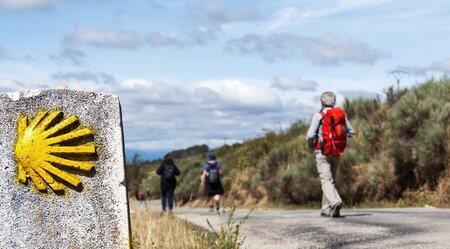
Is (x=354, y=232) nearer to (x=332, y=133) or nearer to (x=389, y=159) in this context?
(x=332, y=133)

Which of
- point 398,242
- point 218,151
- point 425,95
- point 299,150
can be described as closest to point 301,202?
point 299,150

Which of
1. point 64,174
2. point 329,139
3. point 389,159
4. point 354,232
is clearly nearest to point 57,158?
point 64,174

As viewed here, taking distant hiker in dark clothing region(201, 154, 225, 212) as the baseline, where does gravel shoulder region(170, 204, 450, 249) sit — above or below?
below

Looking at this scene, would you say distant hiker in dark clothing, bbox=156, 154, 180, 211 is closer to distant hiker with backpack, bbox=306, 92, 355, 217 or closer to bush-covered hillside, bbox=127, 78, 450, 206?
bush-covered hillside, bbox=127, 78, 450, 206

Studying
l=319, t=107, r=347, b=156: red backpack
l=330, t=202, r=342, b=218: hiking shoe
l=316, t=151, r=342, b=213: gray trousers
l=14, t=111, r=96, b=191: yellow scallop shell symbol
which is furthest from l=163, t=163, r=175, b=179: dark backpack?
l=14, t=111, r=96, b=191: yellow scallop shell symbol

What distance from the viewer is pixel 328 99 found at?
42.2ft

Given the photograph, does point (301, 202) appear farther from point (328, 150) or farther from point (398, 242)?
point (398, 242)

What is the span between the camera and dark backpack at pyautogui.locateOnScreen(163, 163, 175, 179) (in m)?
19.7

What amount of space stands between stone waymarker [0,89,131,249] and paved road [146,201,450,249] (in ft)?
14.9

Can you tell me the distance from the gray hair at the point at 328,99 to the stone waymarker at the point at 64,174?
8.21 metres

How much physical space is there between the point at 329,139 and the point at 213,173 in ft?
25.0

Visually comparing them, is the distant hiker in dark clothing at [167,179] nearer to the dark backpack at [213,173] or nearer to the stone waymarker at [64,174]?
the dark backpack at [213,173]

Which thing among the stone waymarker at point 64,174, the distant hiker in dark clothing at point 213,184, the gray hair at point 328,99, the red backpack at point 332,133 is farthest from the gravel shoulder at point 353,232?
the distant hiker in dark clothing at point 213,184

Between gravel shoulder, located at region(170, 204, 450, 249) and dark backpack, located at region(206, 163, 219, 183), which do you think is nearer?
gravel shoulder, located at region(170, 204, 450, 249)
